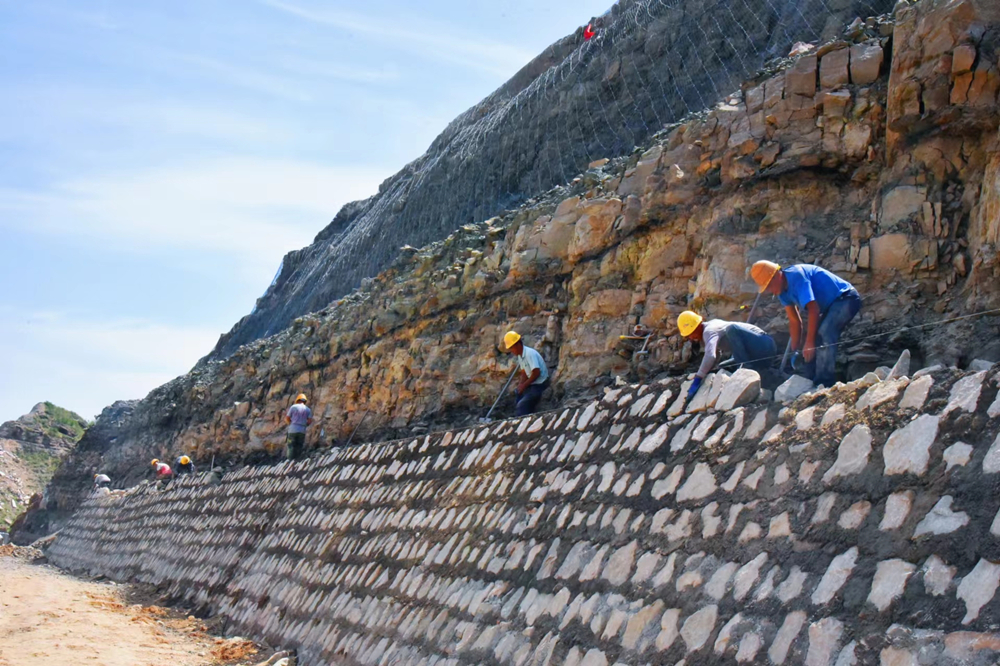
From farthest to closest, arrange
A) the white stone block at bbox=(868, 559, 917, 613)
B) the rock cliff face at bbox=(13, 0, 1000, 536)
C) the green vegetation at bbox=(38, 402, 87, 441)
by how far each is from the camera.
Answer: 1. the green vegetation at bbox=(38, 402, 87, 441)
2. the rock cliff face at bbox=(13, 0, 1000, 536)
3. the white stone block at bbox=(868, 559, 917, 613)

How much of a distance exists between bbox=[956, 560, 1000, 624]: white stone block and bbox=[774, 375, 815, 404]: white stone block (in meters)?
1.41

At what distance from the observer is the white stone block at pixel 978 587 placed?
2.56 metres

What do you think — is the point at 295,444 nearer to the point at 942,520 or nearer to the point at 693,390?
the point at 693,390

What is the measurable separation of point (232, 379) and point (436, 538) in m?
12.9

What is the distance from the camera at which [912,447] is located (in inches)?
121

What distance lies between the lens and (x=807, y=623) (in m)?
3.03

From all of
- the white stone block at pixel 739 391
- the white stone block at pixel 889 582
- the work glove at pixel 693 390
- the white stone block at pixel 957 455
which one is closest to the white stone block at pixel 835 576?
the white stone block at pixel 889 582

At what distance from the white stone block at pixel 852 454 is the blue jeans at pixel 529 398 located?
4.85 meters

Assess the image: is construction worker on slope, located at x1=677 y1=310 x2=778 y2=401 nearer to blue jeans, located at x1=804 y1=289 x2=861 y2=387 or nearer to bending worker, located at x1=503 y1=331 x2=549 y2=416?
blue jeans, located at x1=804 y1=289 x2=861 y2=387

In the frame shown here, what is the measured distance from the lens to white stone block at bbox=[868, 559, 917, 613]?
111 inches

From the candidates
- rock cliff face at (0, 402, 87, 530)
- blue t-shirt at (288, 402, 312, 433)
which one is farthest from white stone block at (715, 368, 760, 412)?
rock cliff face at (0, 402, 87, 530)

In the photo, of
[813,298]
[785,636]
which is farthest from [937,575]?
[813,298]

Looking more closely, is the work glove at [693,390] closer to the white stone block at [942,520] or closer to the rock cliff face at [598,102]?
the white stone block at [942,520]

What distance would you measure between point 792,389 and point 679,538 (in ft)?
2.70
